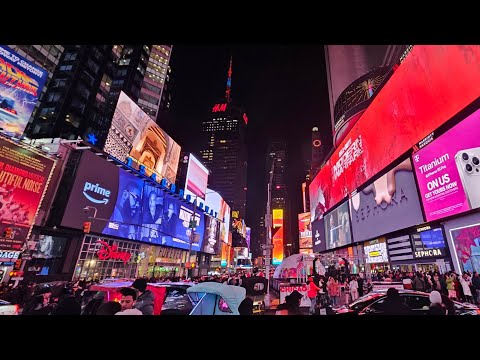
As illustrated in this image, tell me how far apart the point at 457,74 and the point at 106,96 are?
6264 centimetres

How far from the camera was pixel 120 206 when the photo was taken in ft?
110

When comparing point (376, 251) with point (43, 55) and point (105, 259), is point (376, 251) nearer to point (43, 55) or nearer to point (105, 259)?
point (105, 259)

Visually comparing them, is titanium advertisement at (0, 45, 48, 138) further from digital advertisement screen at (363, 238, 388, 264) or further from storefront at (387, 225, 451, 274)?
digital advertisement screen at (363, 238, 388, 264)

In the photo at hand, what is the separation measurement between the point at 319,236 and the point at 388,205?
2682 centimetres

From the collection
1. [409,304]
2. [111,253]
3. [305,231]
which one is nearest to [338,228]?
→ [409,304]

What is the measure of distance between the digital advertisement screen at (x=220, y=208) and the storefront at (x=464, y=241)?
5738cm

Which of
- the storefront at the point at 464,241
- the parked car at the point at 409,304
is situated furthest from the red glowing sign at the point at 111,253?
the storefront at the point at 464,241

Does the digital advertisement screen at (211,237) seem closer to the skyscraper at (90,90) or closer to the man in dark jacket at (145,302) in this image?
the skyscraper at (90,90)

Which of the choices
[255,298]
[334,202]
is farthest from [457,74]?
[334,202]

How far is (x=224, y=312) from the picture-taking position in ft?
21.8

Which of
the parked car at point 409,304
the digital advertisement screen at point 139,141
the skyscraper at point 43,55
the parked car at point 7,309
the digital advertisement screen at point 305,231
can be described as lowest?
the parked car at point 7,309

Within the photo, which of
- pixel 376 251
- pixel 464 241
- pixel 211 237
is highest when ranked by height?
pixel 211 237

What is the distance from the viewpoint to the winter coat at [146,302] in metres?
6.72
